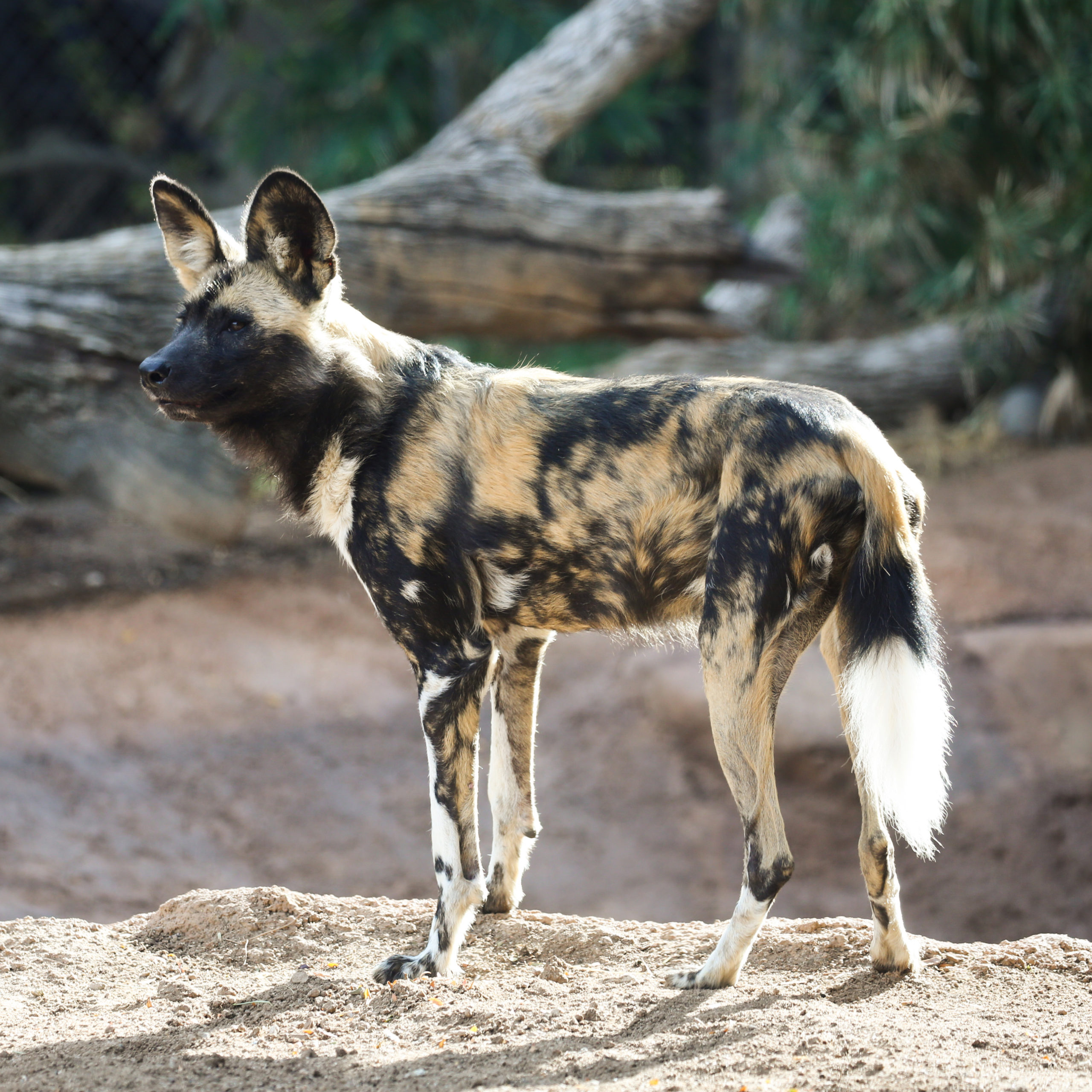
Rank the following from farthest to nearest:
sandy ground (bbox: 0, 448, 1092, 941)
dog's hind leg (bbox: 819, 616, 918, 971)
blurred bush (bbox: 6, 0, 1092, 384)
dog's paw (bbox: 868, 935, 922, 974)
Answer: blurred bush (bbox: 6, 0, 1092, 384)
sandy ground (bbox: 0, 448, 1092, 941)
dog's paw (bbox: 868, 935, 922, 974)
dog's hind leg (bbox: 819, 616, 918, 971)

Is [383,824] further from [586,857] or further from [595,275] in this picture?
[595,275]

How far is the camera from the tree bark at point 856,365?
8.20 metres

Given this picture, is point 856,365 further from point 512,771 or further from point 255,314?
point 255,314

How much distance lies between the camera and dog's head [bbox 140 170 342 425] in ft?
9.07

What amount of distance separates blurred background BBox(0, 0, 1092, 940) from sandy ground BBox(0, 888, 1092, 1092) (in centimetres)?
176

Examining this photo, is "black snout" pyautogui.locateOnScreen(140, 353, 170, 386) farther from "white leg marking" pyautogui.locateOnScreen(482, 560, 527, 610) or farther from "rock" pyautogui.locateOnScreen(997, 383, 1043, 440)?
"rock" pyautogui.locateOnScreen(997, 383, 1043, 440)

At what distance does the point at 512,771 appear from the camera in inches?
Result: 128

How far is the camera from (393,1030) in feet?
8.33

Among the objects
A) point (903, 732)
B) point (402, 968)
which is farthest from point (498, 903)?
point (903, 732)

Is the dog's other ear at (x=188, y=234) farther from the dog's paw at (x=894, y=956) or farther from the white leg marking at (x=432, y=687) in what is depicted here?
Result: the dog's paw at (x=894, y=956)

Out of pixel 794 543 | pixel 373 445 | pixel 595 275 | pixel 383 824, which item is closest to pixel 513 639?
pixel 373 445

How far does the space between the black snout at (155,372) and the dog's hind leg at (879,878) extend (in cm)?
168

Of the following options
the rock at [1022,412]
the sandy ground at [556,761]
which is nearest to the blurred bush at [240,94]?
the rock at [1022,412]

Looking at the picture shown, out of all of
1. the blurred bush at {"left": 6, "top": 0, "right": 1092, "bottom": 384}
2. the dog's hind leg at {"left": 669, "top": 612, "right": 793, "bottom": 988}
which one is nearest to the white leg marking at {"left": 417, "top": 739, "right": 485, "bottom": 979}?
the dog's hind leg at {"left": 669, "top": 612, "right": 793, "bottom": 988}
